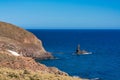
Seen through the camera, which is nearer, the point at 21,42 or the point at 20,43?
the point at 20,43

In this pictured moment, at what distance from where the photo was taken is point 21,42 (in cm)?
11000

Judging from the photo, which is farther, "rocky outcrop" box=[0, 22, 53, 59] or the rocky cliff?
"rocky outcrop" box=[0, 22, 53, 59]

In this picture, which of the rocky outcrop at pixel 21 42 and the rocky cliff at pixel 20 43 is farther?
the rocky outcrop at pixel 21 42

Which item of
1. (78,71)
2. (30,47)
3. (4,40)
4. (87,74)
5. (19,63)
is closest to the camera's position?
(19,63)

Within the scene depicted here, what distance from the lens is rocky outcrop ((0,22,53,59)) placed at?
10281 cm

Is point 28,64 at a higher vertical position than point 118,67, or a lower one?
higher

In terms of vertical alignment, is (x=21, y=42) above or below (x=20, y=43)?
above

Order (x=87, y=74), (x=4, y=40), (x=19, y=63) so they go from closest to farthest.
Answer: (x=19, y=63)
(x=87, y=74)
(x=4, y=40)

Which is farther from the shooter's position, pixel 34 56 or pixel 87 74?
pixel 34 56

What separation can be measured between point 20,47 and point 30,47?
4757 mm

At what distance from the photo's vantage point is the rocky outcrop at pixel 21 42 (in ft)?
337

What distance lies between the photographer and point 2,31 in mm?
112562

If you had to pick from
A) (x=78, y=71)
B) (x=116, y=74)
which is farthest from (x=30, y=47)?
(x=116, y=74)

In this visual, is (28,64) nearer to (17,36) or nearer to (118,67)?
(118,67)
